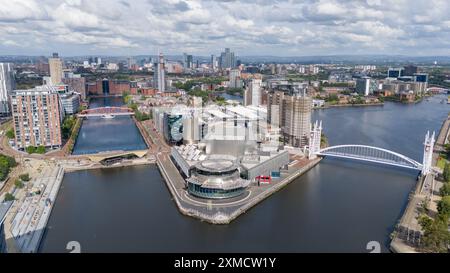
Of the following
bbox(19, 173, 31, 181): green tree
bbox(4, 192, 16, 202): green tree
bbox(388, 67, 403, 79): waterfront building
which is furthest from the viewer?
bbox(388, 67, 403, 79): waterfront building

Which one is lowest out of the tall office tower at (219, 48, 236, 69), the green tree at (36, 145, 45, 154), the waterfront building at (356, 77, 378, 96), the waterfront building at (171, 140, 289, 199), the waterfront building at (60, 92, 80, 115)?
the green tree at (36, 145, 45, 154)

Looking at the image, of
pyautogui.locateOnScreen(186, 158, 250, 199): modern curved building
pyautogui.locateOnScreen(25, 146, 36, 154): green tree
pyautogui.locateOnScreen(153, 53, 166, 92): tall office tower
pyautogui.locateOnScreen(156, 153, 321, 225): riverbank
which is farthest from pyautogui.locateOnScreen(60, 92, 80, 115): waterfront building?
pyautogui.locateOnScreen(186, 158, 250, 199): modern curved building

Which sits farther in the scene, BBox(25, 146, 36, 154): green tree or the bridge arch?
BBox(25, 146, 36, 154): green tree

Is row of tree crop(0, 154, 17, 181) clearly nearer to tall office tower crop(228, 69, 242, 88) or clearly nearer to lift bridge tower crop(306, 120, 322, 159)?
lift bridge tower crop(306, 120, 322, 159)

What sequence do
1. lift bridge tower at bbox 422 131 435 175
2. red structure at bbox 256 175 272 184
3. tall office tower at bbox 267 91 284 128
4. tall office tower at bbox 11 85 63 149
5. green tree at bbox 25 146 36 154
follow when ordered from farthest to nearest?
tall office tower at bbox 267 91 284 128 < tall office tower at bbox 11 85 63 149 < green tree at bbox 25 146 36 154 < lift bridge tower at bbox 422 131 435 175 < red structure at bbox 256 175 272 184

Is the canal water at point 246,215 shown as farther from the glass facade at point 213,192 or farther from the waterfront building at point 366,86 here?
the waterfront building at point 366,86
